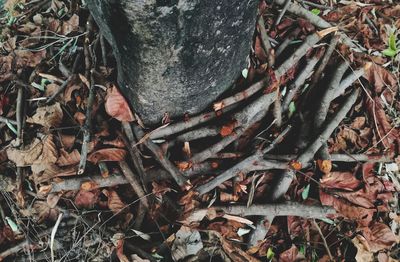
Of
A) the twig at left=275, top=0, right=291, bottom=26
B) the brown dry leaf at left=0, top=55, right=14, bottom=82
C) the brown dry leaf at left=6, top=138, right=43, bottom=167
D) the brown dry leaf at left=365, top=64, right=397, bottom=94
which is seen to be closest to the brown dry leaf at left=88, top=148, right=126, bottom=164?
the brown dry leaf at left=6, top=138, right=43, bottom=167

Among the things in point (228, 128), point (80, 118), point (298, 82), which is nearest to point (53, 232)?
point (80, 118)

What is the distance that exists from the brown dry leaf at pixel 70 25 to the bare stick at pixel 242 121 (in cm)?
127

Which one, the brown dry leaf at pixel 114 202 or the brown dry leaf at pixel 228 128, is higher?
the brown dry leaf at pixel 228 128

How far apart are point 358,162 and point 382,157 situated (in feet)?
0.49

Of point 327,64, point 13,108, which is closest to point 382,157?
point 327,64

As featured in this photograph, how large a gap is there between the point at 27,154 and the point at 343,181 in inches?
70.4

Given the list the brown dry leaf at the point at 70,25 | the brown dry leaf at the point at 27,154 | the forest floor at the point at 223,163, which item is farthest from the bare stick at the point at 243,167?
the brown dry leaf at the point at 70,25

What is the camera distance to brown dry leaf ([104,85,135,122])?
2071mm

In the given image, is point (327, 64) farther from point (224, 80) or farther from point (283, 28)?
point (224, 80)

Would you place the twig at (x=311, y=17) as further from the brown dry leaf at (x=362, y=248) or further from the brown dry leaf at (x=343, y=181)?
the brown dry leaf at (x=362, y=248)

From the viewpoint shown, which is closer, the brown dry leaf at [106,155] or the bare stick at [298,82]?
the brown dry leaf at [106,155]

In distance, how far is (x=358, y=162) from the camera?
2.25 metres

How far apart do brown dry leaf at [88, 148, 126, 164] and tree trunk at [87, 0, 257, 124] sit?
9.1 inches

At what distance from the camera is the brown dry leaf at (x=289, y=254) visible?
7.04 feet
